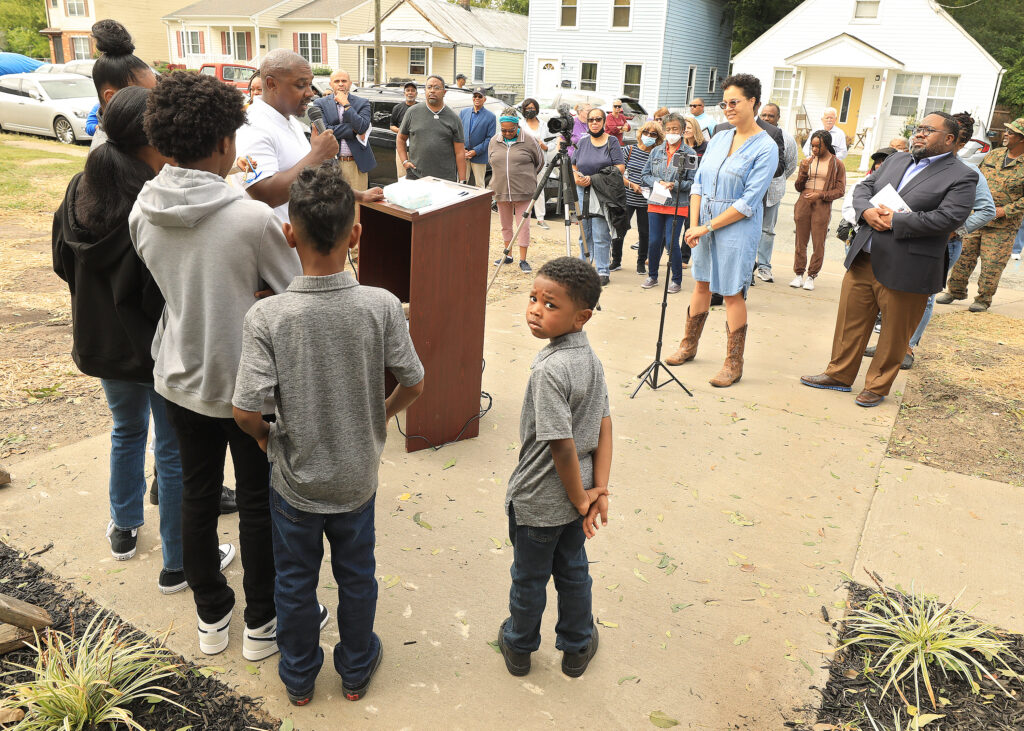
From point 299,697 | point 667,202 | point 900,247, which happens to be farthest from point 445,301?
point 667,202

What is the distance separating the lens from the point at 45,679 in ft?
7.86

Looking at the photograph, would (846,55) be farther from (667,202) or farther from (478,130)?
(667,202)

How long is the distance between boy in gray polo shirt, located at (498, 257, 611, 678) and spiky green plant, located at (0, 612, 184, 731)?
1.23 m

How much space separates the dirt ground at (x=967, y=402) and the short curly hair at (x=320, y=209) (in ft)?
12.8

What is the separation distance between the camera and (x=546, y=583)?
8.59 feet

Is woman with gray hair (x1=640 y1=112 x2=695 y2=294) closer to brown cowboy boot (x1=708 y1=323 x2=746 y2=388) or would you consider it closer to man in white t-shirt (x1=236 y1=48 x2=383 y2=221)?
brown cowboy boot (x1=708 y1=323 x2=746 y2=388)

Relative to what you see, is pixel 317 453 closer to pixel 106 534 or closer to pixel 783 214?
pixel 106 534

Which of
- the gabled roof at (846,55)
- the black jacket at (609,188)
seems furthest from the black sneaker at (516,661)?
the gabled roof at (846,55)

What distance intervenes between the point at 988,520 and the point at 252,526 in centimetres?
361

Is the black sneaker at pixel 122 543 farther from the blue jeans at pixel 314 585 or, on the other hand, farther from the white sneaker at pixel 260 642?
the blue jeans at pixel 314 585

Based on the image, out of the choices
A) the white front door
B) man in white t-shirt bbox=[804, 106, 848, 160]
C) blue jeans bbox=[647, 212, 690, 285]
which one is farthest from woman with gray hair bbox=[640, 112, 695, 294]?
the white front door

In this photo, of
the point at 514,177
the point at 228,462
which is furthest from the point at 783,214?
the point at 228,462

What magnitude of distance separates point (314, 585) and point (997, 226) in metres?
7.86

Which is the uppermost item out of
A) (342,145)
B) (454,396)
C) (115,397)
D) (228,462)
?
(342,145)
